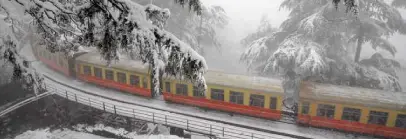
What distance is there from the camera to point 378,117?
46.1ft

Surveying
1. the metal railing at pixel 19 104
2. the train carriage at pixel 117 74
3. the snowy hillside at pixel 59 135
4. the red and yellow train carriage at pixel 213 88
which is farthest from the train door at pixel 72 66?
the snowy hillside at pixel 59 135

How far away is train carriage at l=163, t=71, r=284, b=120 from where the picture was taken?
51.7 ft

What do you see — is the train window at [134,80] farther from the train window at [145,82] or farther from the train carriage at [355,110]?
the train carriage at [355,110]

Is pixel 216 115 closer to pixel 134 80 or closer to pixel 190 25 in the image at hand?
pixel 134 80

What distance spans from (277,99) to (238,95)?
7.79 feet

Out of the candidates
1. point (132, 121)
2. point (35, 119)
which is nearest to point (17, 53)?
point (132, 121)

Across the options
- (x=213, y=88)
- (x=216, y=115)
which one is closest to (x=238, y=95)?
(x=213, y=88)

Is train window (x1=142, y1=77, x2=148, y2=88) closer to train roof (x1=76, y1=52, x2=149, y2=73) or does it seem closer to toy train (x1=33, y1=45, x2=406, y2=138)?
toy train (x1=33, y1=45, x2=406, y2=138)

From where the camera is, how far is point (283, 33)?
2058cm

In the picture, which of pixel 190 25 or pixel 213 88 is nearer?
pixel 213 88

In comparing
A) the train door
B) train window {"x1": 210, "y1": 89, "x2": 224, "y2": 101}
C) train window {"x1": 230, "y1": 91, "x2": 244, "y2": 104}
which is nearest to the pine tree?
train window {"x1": 230, "y1": 91, "x2": 244, "y2": 104}

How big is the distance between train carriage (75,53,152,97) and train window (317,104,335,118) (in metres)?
11.2

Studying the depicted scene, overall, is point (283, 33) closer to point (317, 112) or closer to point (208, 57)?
point (317, 112)

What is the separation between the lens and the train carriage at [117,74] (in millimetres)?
18969
